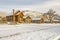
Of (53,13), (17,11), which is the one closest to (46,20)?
(53,13)

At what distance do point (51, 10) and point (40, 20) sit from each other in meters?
11.4

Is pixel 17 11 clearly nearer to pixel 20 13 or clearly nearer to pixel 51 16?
pixel 20 13

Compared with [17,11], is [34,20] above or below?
below

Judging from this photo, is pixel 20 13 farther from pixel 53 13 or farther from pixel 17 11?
pixel 53 13

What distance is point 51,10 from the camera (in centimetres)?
10019

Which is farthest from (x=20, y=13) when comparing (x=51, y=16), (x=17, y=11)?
(x=51, y=16)

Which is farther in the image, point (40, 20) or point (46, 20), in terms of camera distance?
point (46, 20)

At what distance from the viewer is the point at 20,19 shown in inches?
3118

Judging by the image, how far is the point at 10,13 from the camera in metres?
79.3

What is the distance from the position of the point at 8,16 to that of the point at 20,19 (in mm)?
5559

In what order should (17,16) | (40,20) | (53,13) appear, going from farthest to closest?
(53,13) < (40,20) < (17,16)

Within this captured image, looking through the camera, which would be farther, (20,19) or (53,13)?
(53,13)

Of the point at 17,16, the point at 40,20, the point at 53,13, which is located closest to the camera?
the point at 17,16

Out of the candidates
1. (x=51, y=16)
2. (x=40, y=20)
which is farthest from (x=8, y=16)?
(x=51, y=16)
